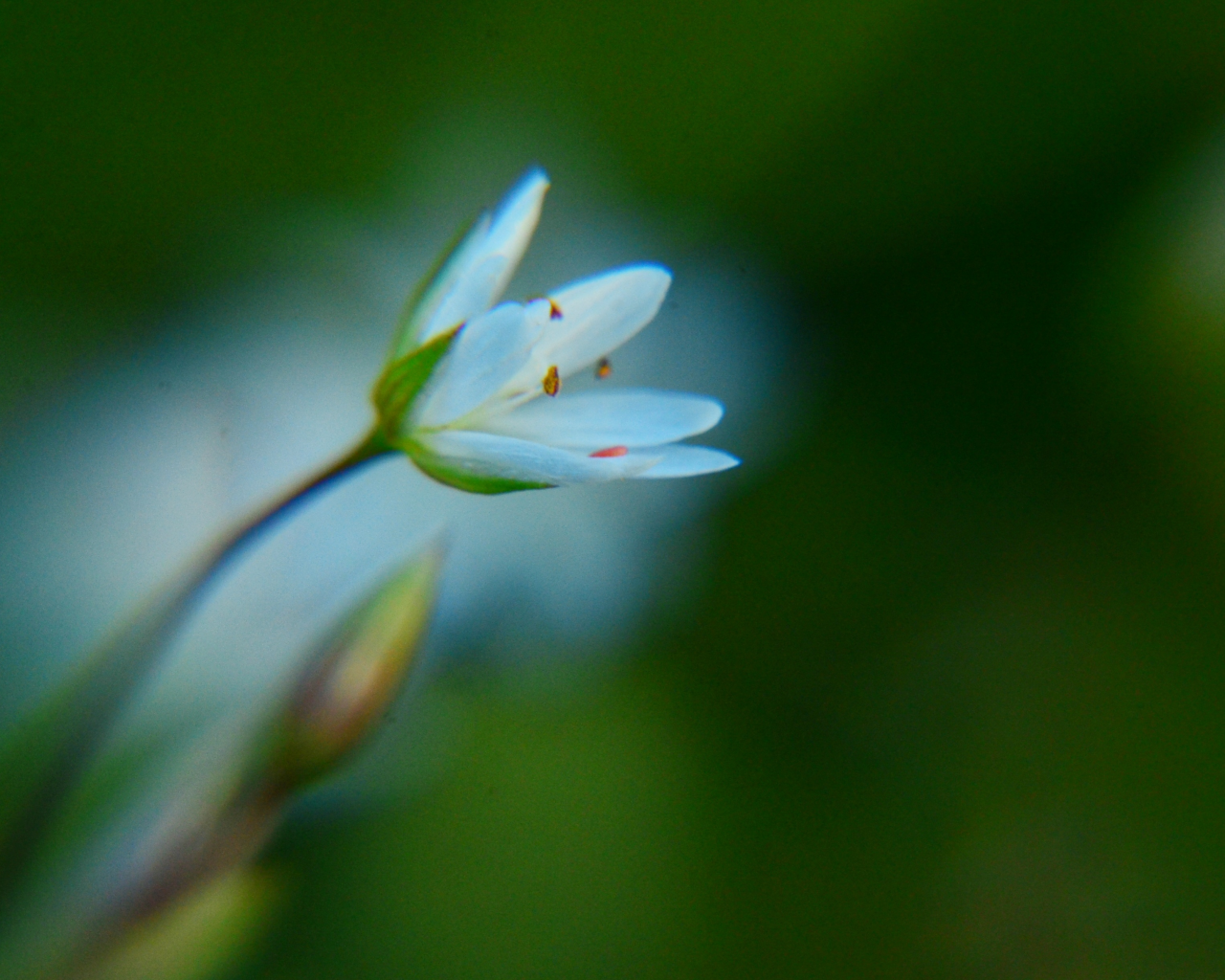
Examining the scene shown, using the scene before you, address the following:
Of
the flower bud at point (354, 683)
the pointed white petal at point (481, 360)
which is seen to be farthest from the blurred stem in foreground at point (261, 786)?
the pointed white petal at point (481, 360)

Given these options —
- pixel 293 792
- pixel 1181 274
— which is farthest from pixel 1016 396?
pixel 293 792

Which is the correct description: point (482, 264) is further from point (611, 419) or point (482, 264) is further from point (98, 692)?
point (98, 692)

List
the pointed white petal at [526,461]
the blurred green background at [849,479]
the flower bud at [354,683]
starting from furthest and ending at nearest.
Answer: the blurred green background at [849,479] → the flower bud at [354,683] → the pointed white petal at [526,461]

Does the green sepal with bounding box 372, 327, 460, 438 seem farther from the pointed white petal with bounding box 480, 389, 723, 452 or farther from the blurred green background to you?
the blurred green background

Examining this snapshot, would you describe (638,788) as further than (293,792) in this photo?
Yes

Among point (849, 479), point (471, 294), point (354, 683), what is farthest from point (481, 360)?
point (849, 479)

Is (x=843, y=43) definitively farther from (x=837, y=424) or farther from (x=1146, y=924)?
(x=1146, y=924)

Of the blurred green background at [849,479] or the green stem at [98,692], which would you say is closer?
the green stem at [98,692]

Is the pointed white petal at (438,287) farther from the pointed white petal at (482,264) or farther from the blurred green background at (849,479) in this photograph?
the blurred green background at (849,479)
